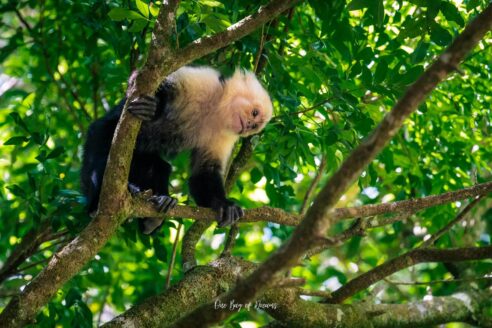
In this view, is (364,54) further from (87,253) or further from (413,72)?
(87,253)

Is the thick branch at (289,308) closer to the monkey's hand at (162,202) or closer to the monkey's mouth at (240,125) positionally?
the monkey's hand at (162,202)

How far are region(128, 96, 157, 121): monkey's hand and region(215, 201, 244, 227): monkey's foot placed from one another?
3.57ft

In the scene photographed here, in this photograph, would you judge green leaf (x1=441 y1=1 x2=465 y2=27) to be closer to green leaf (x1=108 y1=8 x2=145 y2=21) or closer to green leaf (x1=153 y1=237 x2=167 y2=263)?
green leaf (x1=108 y1=8 x2=145 y2=21)

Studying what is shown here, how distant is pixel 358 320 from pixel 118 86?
9.81 feet

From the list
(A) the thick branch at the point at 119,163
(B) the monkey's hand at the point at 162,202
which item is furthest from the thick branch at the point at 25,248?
(A) the thick branch at the point at 119,163

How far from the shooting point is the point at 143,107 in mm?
3471

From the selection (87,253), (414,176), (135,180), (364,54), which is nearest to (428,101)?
(414,176)

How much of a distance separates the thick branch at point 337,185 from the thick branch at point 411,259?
2220 mm

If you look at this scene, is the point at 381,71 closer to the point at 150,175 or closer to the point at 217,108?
the point at 217,108

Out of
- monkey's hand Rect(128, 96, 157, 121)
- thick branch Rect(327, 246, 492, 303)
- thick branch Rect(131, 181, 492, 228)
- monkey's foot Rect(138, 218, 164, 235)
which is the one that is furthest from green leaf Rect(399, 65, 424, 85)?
monkey's foot Rect(138, 218, 164, 235)

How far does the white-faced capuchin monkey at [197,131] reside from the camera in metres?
4.65

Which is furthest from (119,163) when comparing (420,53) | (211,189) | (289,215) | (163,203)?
(420,53)

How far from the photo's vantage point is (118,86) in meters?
5.57

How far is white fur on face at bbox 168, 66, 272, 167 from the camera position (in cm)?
504
